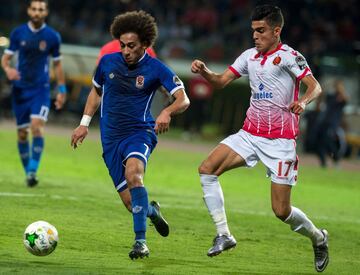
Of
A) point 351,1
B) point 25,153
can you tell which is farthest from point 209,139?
point 25,153

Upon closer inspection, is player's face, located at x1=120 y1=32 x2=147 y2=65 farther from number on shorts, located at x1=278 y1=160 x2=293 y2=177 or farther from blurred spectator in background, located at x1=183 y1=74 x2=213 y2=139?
blurred spectator in background, located at x1=183 y1=74 x2=213 y2=139

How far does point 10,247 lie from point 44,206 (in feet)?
10.7

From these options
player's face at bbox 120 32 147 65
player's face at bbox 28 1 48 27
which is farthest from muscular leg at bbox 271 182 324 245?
player's face at bbox 28 1 48 27

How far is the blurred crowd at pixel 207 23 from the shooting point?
33562 millimetres

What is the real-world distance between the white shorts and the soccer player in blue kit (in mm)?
718

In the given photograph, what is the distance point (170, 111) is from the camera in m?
9.27

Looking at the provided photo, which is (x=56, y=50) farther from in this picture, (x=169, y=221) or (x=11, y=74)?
(x=169, y=221)

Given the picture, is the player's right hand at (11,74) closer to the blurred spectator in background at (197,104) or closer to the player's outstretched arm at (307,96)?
the player's outstretched arm at (307,96)

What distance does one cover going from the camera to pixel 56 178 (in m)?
17.0

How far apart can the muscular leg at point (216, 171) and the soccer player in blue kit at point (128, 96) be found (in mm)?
560

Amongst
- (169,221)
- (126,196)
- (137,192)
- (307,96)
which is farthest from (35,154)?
(307,96)

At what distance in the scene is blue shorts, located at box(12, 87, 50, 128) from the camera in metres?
15.1

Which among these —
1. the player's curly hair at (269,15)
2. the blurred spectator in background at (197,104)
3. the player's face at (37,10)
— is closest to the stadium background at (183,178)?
the blurred spectator in background at (197,104)

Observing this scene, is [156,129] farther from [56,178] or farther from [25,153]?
[56,178]
